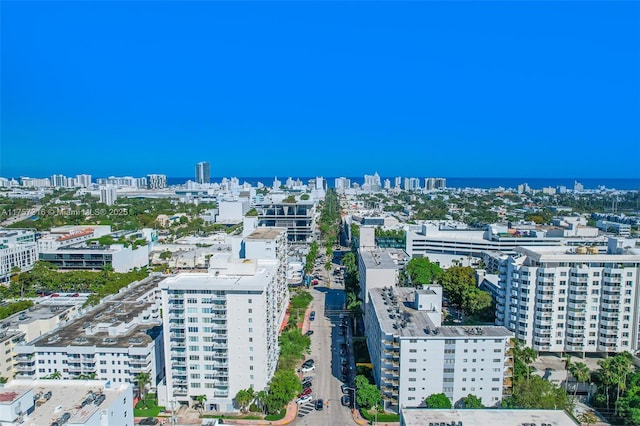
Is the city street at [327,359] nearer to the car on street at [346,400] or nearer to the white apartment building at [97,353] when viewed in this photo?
the car on street at [346,400]

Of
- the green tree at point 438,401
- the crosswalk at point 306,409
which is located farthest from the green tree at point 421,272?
the crosswalk at point 306,409

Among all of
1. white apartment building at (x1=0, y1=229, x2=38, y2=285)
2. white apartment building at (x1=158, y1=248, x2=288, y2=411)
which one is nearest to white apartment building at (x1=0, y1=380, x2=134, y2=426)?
white apartment building at (x1=158, y1=248, x2=288, y2=411)

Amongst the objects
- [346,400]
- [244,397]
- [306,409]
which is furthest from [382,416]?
[244,397]

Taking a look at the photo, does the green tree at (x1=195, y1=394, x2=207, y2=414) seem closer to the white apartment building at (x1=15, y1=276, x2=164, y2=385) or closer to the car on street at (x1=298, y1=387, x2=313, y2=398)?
the white apartment building at (x1=15, y1=276, x2=164, y2=385)

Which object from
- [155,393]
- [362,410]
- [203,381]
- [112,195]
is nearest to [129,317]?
[155,393]

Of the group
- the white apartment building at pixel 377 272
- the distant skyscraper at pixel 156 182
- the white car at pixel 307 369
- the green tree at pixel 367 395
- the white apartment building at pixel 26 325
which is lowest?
the white car at pixel 307 369

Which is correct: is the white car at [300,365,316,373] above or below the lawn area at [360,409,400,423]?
above
